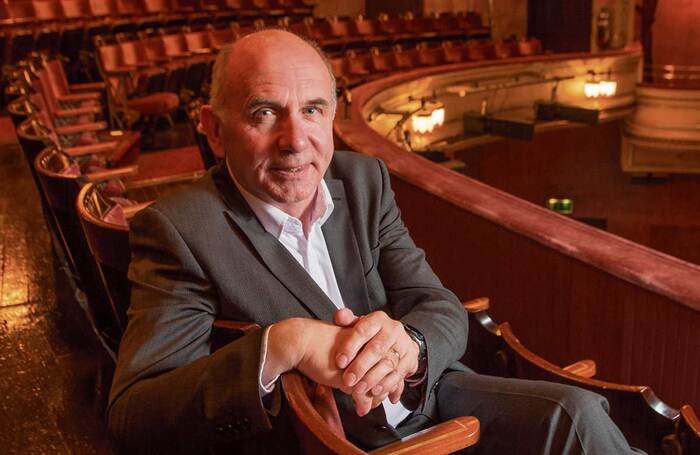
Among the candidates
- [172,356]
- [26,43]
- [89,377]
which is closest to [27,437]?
[89,377]

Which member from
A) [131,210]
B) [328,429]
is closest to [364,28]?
[131,210]

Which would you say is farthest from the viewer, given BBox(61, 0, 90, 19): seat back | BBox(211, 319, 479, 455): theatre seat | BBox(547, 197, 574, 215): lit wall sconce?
BBox(547, 197, 574, 215): lit wall sconce

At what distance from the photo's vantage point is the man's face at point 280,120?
22.2 inches

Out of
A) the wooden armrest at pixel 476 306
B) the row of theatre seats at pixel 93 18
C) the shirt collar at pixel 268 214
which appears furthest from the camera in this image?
the row of theatre seats at pixel 93 18

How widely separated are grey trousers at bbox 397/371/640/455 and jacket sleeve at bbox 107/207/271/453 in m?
0.17

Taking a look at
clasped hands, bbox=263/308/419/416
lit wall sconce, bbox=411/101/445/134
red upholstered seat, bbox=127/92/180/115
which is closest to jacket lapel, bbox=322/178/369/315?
clasped hands, bbox=263/308/419/416

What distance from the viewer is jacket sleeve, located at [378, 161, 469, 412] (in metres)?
0.60

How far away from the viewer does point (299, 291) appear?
22.7 inches

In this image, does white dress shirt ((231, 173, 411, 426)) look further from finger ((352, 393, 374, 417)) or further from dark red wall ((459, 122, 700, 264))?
dark red wall ((459, 122, 700, 264))

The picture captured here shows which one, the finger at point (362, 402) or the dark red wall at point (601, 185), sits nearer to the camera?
the finger at point (362, 402)

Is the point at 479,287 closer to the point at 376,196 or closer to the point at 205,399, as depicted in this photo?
the point at 376,196

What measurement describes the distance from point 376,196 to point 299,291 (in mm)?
125

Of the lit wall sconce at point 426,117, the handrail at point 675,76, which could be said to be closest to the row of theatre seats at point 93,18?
the lit wall sconce at point 426,117

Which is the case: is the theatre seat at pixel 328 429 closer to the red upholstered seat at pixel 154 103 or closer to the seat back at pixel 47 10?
the red upholstered seat at pixel 154 103
